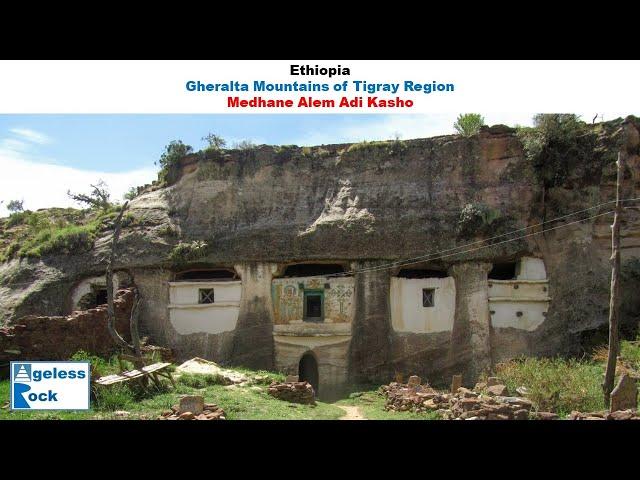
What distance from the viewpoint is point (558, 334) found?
2092cm

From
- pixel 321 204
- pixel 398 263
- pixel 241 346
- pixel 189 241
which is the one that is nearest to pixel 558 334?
pixel 398 263

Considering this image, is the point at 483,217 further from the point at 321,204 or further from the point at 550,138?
the point at 321,204

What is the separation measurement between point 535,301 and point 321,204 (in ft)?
27.9

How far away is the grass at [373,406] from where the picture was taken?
45.8ft

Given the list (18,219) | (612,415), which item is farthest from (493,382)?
(18,219)

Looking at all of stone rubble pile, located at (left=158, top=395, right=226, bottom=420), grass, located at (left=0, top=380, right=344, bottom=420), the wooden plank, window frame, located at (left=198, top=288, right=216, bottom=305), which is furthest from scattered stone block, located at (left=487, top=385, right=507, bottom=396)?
window frame, located at (left=198, top=288, right=216, bottom=305)

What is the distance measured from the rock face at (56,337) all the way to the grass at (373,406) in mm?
7383

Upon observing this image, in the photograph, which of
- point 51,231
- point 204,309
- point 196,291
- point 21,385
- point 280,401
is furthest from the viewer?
point 51,231

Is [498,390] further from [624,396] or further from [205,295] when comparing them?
[205,295]

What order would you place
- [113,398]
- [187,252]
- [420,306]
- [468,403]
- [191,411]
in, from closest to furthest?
[191,411]
[468,403]
[113,398]
[420,306]
[187,252]

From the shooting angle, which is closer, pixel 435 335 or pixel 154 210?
pixel 435 335

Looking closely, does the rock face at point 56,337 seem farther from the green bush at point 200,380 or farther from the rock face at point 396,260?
the rock face at point 396,260

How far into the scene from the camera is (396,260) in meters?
21.8

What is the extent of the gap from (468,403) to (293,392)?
5515mm
